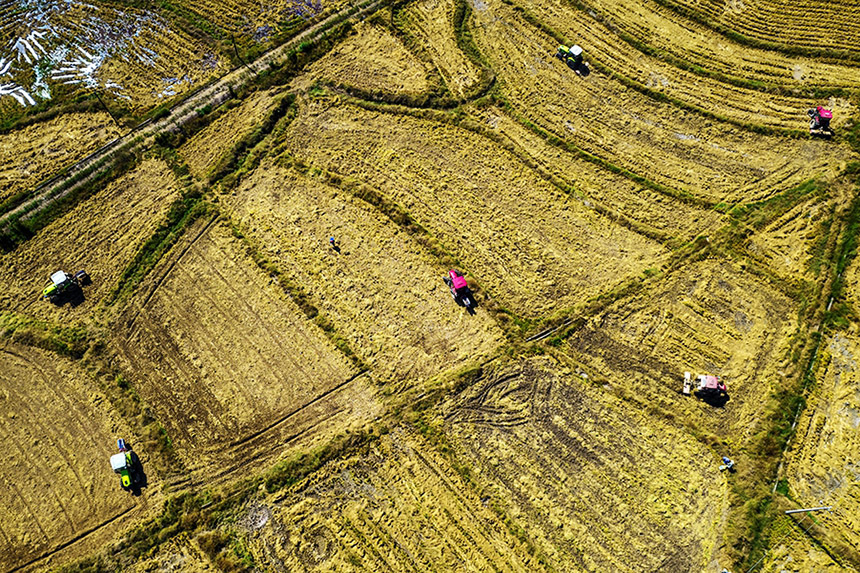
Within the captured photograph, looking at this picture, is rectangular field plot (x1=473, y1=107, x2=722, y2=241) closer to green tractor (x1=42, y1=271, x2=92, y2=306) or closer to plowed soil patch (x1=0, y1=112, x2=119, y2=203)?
plowed soil patch (x1=0, y1=112, x2=119, y2=203)

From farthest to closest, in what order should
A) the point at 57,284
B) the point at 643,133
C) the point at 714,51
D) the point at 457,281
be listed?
the point at 714,51, the point at 643,133, the point at 57,284, the point at 457,281

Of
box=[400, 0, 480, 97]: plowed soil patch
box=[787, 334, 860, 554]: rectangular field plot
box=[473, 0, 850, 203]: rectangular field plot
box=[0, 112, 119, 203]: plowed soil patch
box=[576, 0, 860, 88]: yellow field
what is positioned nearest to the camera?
box=[787, 334, 860, 554]: rectangular field plot

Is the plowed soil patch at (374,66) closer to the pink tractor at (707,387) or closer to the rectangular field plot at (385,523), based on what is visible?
the rectangular field plot at (385,523)

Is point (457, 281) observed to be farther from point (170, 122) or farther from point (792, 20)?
point (792, 20)

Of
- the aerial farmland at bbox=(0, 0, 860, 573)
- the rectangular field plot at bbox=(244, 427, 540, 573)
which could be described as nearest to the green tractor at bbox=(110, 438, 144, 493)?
the aerial farmland at bbox=(0, 0, 860, 573)

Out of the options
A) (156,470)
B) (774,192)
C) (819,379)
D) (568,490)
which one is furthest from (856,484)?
(156,470)

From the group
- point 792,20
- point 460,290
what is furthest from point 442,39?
point 792,20
